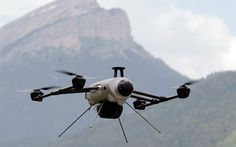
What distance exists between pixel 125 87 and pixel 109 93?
101cm

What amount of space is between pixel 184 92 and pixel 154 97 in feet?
3.98

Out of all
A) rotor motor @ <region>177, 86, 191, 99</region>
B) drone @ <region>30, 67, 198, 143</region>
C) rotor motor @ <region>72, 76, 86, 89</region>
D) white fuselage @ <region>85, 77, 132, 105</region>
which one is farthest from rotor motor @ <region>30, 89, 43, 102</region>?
rotor motor @ <region>177, 86, 191, 99</region>

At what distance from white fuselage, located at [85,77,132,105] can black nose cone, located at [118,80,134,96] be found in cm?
12

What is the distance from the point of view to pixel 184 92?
3081 centimetres

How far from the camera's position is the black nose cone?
28547 millimetres

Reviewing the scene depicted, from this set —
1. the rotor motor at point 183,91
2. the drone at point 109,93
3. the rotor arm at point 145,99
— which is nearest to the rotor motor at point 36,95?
the drone at point 109,93

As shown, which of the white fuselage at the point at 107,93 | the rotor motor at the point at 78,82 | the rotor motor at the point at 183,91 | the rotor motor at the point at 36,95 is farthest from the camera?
the rotor motor at the point at 183,91

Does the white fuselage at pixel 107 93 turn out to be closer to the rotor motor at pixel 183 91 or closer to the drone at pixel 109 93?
the drone at pixel 109 93

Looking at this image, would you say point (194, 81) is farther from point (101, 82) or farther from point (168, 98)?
point (101, 82)

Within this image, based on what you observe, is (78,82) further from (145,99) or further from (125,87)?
(145,99)

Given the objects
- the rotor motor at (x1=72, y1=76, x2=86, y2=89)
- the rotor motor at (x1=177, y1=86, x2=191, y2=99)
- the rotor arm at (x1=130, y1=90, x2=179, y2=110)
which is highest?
the rotor motor at (x1=72, y1=76, x2=86, y2=89)

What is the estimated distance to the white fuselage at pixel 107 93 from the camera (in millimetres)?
28875

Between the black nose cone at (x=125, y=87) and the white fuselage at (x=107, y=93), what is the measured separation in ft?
0.40

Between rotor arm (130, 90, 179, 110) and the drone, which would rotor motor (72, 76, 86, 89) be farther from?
rotor arm (130, 90, 179, 110)
